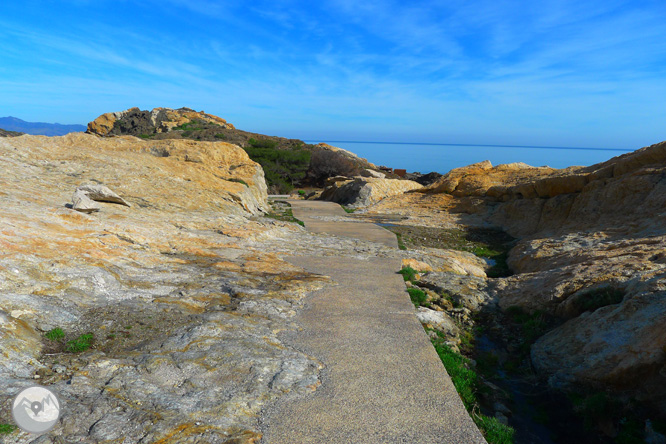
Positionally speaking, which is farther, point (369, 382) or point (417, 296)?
point (417, 296)

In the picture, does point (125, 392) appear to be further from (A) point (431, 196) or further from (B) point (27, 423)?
(A) point (431, 196)

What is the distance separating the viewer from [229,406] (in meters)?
3.93

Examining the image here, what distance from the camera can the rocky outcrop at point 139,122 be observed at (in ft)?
221

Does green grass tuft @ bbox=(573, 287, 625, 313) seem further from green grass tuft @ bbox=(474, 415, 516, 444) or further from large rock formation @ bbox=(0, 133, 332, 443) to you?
large rock formation @ bbox=(0, 133, 332, 443)

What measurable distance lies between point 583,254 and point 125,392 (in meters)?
9.38

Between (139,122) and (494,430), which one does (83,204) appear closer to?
(494,430)

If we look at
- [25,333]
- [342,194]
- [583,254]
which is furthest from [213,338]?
[342,194]

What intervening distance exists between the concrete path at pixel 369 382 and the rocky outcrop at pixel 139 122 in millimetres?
64841

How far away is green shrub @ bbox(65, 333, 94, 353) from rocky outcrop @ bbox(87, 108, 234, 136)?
6533 cm

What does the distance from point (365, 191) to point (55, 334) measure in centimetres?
2128

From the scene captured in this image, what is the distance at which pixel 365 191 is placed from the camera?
25078 millimetres

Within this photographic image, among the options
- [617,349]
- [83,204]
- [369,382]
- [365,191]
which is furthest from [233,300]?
[365,191]

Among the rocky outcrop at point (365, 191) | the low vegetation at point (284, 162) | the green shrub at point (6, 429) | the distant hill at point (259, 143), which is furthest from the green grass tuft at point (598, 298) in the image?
the low vegetation at point (284, 162)

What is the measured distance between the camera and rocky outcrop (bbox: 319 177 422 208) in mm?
24719
